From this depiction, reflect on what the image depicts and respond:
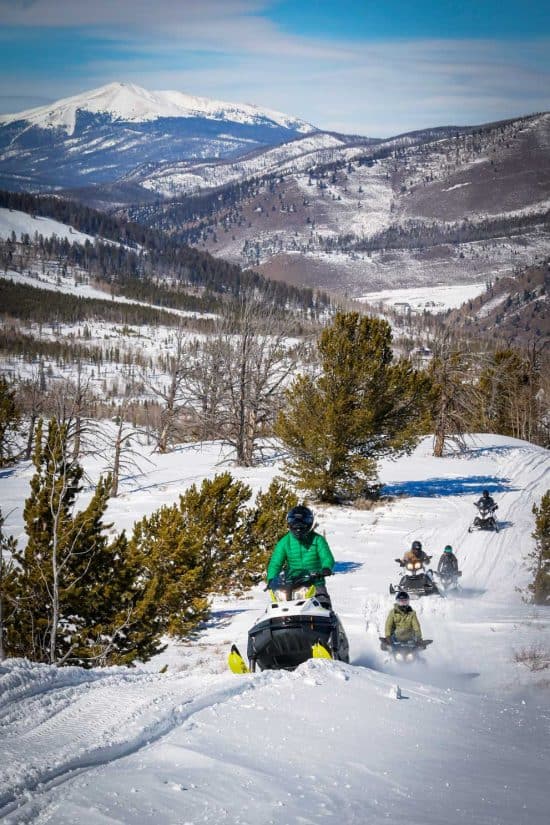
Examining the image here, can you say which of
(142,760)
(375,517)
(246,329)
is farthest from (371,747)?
(246,329)

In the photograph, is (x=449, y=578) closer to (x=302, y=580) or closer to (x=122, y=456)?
(x=302, y=580)

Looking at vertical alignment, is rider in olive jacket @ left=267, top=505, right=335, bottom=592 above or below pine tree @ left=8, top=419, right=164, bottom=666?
above

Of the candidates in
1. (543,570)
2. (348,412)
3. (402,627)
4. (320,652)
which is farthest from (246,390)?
(320,652)

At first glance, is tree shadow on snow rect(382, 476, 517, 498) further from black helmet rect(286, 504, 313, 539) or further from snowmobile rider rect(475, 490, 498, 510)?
black helmet rect(286, 504, 313, 539)

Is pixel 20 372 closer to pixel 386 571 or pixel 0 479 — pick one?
pixel 0 479

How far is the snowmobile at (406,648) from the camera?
12.0m

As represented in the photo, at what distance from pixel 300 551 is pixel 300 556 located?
0.22 feet

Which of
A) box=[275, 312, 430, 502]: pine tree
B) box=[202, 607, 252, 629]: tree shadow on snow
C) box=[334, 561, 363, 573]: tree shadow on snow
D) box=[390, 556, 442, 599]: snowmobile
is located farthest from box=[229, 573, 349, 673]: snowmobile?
box=[275, 312, 430, 502]: pine tree

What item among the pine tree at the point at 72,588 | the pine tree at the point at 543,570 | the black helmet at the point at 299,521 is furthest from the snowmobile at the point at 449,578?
the black helmet at the point at 299,521

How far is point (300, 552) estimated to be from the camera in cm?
937

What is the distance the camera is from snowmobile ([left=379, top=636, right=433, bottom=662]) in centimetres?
1198

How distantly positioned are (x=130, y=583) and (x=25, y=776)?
370 inches

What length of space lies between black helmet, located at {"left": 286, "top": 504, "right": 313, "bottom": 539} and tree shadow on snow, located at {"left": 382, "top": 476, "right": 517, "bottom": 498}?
75.6 ft

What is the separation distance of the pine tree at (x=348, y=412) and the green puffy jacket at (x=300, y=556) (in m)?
17.3
